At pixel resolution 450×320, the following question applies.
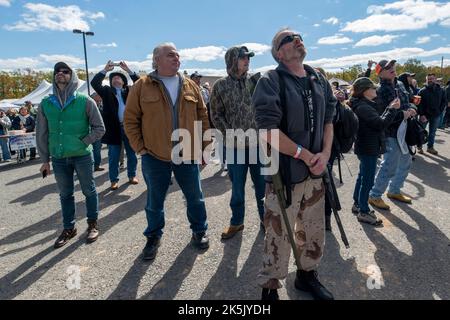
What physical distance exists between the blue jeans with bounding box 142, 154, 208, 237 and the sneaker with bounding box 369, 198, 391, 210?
2.61 m

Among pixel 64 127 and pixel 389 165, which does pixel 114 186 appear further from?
pixel 389 165

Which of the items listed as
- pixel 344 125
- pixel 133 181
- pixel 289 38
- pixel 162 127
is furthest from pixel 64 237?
pixel 344 125

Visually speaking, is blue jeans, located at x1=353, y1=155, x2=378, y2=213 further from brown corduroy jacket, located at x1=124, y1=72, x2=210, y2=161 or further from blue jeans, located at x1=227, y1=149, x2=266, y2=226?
brown corduroy jacket, located at x1=124, y1=72, x2=210, y2=161

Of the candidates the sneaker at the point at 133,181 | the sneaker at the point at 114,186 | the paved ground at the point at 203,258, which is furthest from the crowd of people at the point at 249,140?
the sneaker at the point at 133,181

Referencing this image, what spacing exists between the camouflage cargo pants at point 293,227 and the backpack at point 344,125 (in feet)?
3.69

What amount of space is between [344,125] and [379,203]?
171 centimetres

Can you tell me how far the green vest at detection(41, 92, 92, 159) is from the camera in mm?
3381

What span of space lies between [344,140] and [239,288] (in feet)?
6.59

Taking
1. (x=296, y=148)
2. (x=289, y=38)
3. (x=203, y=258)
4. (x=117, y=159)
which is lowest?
(x=203, y=258)

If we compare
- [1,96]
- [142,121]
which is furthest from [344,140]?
[1,96]

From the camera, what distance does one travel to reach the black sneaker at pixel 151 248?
3.15 m

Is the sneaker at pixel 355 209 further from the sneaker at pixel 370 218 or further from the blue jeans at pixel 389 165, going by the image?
the blue jeans at pixel 389 165

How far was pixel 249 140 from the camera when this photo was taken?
333 cm
